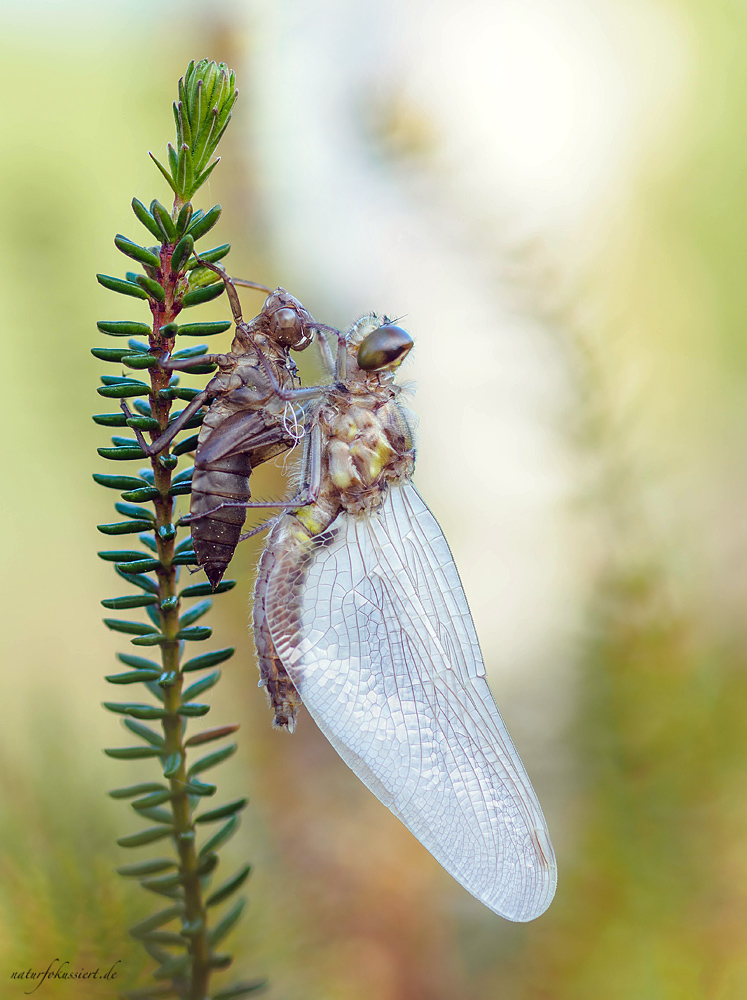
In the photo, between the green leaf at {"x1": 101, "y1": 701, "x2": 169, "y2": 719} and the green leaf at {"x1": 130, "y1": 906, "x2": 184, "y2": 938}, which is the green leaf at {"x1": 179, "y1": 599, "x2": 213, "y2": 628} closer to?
the green leaf at {"x1": 101, "y1": 701, "x2": 169, "y2": 719}

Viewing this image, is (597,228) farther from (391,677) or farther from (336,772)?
(336,772)

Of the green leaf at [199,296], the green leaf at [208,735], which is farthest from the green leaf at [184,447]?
the green leaf at [208,735]

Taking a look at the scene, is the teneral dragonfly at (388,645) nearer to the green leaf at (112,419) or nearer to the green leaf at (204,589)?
the green leaf at (204,589)

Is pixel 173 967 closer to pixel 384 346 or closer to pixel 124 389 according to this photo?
pixel 124 389

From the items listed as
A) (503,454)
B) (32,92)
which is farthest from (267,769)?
(32,92)

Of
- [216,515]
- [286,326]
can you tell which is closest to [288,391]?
[286,326]
